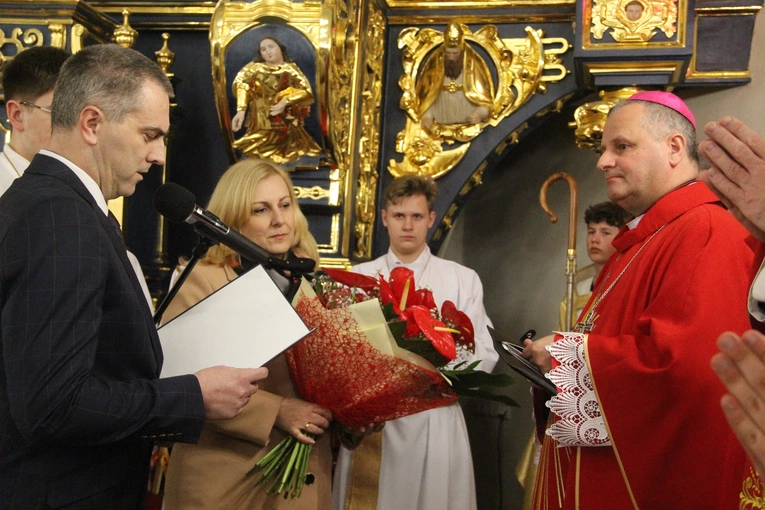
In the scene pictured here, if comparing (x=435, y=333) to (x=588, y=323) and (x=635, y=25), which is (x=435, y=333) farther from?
(x=635, y=25)

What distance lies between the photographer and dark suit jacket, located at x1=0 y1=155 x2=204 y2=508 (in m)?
1.93

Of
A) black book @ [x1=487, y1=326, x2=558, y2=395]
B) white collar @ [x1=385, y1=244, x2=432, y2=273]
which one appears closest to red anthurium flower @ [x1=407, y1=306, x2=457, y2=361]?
black book @ [x1=487, y1=326, x2=558, y2=395]

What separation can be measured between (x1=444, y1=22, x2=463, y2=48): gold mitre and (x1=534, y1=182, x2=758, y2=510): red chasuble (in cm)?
244

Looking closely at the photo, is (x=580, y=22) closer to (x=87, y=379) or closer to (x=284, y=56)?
(x=284, y=56)

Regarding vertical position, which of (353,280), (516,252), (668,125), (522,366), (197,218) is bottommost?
(516,252)

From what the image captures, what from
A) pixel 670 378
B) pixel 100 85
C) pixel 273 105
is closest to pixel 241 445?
pixel 100 85

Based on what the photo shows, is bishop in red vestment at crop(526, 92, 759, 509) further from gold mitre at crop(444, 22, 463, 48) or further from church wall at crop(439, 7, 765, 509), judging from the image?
church wall at crop(439, 7, 765, 509)

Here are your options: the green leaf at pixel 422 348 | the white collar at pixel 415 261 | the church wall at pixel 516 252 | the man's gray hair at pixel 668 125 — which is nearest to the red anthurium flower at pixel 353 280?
the green leaf at pixel 422 348

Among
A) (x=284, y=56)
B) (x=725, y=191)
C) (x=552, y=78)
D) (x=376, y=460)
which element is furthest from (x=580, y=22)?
(x=725, y=191)

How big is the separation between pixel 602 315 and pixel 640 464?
536 millimetres

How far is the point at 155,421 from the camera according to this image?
207cm

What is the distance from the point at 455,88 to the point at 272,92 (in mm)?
1218

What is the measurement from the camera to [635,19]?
189 inches

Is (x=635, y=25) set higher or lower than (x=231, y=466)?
higher
